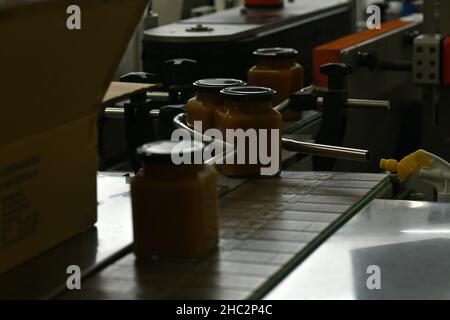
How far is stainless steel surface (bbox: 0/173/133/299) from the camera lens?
1.10 meters

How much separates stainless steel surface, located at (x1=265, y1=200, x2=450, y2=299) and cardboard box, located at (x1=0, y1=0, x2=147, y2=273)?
323mm

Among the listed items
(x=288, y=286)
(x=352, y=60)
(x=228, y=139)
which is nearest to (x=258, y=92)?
(x=228, y=139)

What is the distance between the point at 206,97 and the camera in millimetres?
1658

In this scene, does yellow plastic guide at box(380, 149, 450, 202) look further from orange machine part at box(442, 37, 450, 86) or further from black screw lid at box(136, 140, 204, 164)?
orange machine part at box(442, 37, 450, 86)

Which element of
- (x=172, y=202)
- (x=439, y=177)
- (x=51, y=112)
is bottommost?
(x=439, y=177)

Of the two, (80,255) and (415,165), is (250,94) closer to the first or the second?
(415,165)

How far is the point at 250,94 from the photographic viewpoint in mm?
1512

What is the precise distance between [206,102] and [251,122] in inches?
6.7

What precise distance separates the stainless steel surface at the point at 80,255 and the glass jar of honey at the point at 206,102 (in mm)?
254

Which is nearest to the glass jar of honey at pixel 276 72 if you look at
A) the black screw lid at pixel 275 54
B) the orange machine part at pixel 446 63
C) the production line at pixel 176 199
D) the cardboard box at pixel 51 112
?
the black screw lid at pixel 275 54

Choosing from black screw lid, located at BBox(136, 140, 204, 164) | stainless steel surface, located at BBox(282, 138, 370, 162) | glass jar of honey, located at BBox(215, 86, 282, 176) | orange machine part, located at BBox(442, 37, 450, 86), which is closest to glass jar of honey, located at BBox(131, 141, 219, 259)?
black screw lid, located at BBox(136, 140, 204, 164)

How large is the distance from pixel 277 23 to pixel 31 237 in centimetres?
160

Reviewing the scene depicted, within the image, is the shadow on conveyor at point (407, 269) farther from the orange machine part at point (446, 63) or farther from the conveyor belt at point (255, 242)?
the orange machine part at point (446, 63)

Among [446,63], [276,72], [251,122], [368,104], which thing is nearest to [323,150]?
[251,122]
